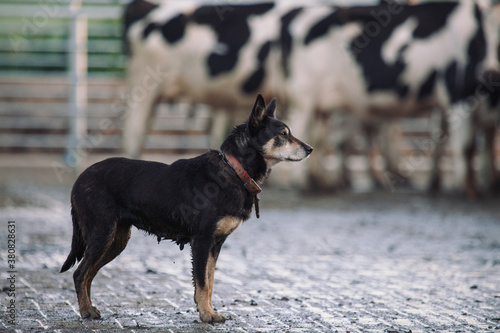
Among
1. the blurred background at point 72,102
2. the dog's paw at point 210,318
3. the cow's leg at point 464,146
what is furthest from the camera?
the blurred background at point 72,102

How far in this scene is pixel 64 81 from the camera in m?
18.3

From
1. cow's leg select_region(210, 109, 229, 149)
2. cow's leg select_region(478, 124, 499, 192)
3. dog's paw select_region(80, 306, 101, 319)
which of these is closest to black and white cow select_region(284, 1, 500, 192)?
cow's leg select_region(478, 124, 499, 192)

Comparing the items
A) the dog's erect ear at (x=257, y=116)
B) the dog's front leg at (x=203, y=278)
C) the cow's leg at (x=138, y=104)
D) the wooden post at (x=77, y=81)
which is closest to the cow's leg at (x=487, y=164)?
the cow's leg at (x=138, y=104)

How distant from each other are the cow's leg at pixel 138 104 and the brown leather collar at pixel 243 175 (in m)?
8.82

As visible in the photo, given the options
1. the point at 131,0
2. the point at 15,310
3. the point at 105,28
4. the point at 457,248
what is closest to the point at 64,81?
the point at 105,28

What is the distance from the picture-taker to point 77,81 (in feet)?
55.2

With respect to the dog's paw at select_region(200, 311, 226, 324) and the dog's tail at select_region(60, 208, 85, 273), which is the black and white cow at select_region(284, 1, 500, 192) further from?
the dog's paw at select_region(200, 311, 226, 324)

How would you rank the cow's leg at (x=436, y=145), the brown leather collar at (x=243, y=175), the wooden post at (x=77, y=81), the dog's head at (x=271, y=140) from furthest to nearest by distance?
the wooden post at (x=77, y=81)
the cow's leg at (x=436, y=145)
the dog's head at (x=271, y=140)
the brown leather collar at (x=243, y=175)

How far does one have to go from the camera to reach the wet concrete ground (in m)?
5.11

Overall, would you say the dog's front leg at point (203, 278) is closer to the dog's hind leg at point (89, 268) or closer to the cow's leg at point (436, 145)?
the dog's hind leg at point (89, 268)

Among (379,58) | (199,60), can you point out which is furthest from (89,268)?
(199,60)

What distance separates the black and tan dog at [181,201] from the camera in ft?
16.7

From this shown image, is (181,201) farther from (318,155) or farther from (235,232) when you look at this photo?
(318,155)

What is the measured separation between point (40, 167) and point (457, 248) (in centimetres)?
1082
